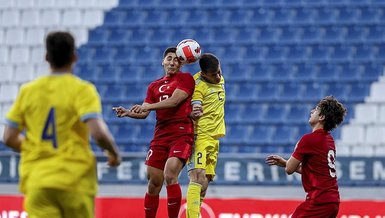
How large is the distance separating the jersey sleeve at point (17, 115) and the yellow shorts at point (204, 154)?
3.37 meters

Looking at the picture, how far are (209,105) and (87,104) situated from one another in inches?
146

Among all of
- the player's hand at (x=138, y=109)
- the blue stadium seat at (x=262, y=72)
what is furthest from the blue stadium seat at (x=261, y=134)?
the player's hand at (x=138, y=109)

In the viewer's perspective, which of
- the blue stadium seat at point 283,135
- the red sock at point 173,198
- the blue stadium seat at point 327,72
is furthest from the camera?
the blue stadium seat at point 327,72

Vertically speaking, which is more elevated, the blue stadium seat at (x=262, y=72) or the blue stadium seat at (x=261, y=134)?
the blue stadium seat at (x=262, y=72)

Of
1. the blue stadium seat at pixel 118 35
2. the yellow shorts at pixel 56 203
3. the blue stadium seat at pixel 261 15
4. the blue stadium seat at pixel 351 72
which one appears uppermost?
the blue stadium seat at pixel 261 15

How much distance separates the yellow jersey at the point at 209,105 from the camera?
839 cm

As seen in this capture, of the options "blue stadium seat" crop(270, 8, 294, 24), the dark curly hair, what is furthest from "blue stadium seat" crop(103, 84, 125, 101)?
the dark curly hair

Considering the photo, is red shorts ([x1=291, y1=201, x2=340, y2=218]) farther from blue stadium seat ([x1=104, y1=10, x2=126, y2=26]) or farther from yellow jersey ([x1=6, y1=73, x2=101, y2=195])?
blue stadium seat ([x1=104, y1=10, x2=126, y2=26])

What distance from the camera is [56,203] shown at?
15.9ft

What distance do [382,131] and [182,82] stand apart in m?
6.71

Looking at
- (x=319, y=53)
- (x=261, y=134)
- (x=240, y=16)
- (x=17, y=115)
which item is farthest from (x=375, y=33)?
(x=17, y=115)

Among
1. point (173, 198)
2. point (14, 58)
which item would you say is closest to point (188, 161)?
point (173, 198)

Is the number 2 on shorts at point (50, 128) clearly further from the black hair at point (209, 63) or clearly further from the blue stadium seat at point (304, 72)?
the blue stadium seat at point (304, 72)

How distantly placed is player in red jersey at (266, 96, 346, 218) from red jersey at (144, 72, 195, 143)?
1.36 metres
